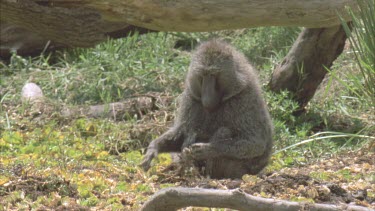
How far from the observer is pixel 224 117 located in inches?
236

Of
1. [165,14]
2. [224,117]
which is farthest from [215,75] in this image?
[165,14]

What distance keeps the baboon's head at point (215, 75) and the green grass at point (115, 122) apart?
0.64 metres

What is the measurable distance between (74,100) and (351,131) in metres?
2.79

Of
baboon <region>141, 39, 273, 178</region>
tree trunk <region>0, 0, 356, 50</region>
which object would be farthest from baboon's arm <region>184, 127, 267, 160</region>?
tree trunk <region>0, 0, 356, 50</region>

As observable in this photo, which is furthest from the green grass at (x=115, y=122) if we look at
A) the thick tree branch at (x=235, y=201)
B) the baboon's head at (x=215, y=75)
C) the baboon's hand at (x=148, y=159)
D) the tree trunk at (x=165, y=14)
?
the thick tree branch at (x=235, y=201)

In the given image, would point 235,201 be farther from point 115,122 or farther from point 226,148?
point 115,122

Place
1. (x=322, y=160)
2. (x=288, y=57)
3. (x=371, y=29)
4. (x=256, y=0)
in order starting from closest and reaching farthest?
(x=371, y=29)
(x=256, y=0)
(x=322, y=160)
(x=288, y=57)

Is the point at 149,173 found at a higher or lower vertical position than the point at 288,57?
lower

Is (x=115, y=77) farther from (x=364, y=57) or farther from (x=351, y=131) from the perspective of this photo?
(x=364, y=57)

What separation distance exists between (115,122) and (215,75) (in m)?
2.23

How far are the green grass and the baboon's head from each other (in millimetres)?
645

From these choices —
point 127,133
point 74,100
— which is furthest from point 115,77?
point 127,133

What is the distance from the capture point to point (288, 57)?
319 inches

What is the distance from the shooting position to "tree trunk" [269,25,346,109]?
7758mm
